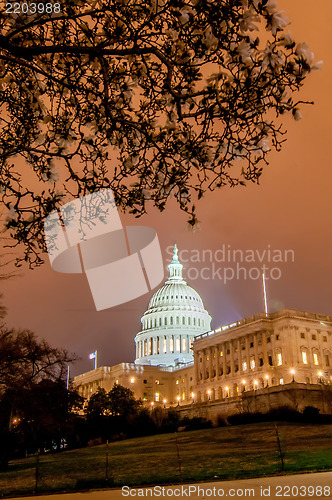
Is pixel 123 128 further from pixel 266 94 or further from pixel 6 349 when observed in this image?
pixel 6 349

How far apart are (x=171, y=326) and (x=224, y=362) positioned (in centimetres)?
4554

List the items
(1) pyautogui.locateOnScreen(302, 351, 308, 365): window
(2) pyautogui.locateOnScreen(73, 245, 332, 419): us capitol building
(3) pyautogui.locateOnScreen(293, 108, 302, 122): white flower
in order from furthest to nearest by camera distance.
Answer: (1) pyautogui.locateOnScreen(302, 351, 308, 365): window, (2) pyautogui.locateOnScreen(73, 245, 332, 419): us capitol building, (3) pyautogui.locateOnScreen(293, 108, 302, 122): white flower

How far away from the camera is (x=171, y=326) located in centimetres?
14412

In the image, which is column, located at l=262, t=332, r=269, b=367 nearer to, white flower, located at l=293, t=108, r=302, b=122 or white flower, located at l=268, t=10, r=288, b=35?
white flower, located at l=293, t=108, r=302, b=122

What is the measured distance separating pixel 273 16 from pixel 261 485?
11254 millimetres

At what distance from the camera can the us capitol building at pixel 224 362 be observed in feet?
212

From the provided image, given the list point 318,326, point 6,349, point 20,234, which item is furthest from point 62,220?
point 318,326

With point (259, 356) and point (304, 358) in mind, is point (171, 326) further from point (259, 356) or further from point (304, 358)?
point (304, 358)

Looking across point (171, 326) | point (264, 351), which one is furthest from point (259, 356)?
point (171, 326)

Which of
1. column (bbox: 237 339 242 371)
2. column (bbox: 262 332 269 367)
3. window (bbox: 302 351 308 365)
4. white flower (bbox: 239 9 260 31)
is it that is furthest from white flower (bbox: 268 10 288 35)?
column (bbox: 237 339 242 371)

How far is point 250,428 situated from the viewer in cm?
4553

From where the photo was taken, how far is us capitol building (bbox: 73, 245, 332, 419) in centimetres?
6450

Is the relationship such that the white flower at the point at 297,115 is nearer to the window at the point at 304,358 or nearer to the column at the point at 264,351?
the window at the point at 304,358

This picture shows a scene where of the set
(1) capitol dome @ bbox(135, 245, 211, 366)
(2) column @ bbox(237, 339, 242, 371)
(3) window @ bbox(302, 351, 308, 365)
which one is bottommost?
(3) window @ bbox(302, 351, 308, 365)
